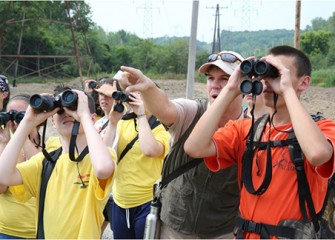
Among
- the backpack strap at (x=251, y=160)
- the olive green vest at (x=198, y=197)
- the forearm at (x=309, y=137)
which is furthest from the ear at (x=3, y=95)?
the forearm at (x=309, y=137)

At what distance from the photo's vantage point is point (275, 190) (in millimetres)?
2084

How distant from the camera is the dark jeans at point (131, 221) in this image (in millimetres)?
4030

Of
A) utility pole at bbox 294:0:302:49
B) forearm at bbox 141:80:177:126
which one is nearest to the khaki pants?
forearm at bbox 141:80:177:126

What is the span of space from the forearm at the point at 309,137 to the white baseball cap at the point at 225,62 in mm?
664

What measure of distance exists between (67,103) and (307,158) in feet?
4.24

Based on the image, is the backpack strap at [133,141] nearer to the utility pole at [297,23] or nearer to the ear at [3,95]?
the ear at [3,95]

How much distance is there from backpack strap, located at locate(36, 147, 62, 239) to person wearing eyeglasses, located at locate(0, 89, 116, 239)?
0.02 m

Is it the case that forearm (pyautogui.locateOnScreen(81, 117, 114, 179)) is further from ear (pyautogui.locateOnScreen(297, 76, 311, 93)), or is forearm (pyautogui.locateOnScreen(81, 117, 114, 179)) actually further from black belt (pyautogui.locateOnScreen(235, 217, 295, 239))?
ear (pyautogui.locateOnScreen(297, 76, 311, 93))

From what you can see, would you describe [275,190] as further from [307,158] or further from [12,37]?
[12,37]

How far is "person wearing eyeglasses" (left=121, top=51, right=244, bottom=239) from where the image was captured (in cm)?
260

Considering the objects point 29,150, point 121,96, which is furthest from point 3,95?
point 121,96

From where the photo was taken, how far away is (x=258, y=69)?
2107 millimetres

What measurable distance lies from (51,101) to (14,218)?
1.03 m

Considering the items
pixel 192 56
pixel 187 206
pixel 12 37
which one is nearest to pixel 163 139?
pixel 187 206
